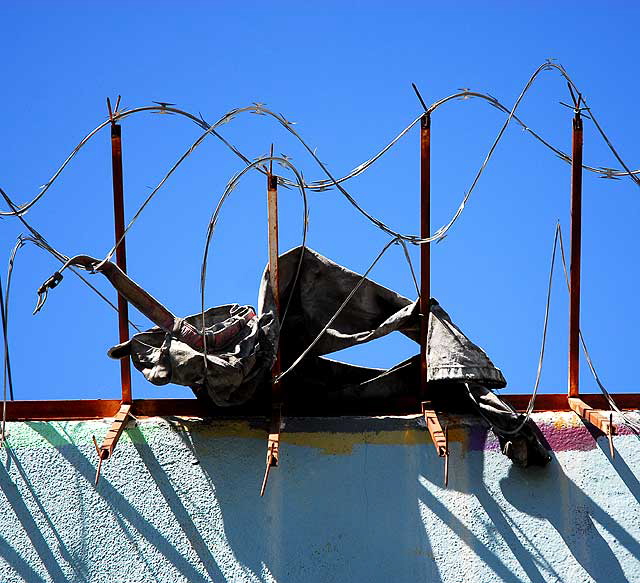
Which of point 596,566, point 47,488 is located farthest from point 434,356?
point 47,488

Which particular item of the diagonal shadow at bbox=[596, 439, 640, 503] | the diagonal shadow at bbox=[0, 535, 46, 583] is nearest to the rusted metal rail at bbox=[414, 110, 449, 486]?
the diagonal shadow at bbox=[596, 439, 640, 503]

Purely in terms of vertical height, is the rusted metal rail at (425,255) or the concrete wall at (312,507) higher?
the rusted metal rail at (425,255)

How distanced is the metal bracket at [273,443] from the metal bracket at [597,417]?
187 cm

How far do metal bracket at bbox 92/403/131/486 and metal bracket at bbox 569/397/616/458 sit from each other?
2.79 m

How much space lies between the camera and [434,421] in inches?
315

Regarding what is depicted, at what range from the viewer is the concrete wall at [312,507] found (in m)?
7.64

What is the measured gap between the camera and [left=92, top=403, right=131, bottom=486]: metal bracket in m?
7.61

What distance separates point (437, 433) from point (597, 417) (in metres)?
1.06

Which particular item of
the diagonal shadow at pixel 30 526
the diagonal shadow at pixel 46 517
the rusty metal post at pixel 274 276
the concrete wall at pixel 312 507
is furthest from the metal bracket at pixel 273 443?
the diagonal shadow at pixel 30 526

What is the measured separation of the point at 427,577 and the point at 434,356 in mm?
1358

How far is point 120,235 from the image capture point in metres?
8.49

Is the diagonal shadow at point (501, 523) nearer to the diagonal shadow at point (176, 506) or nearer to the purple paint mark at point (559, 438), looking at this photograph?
the purple paint mark at point (559, 438)

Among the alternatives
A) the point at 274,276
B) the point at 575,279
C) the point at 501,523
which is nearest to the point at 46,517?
the point at 274,276

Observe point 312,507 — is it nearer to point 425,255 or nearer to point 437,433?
point 437,433
